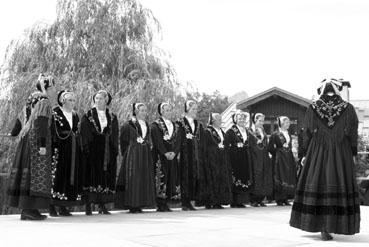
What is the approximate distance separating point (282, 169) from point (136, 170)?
126 inches

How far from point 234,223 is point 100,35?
858cm

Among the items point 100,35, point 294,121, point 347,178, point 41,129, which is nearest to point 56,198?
point 41,129

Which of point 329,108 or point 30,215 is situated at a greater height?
point 329,108

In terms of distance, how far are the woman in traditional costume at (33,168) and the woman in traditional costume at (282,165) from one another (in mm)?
4650

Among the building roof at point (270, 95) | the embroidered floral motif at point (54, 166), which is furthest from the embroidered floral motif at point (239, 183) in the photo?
the building roof at point (270, 95)

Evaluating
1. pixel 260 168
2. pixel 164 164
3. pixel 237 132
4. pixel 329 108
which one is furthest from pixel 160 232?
pixel 260 168

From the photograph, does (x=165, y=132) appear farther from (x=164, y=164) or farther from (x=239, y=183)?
(x=239, y=183)

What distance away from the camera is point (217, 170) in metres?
9.16

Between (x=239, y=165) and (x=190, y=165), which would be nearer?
(x=190, y=165)

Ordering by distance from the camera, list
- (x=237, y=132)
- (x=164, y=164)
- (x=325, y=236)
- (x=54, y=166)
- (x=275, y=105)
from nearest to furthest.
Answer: (x=325, y=236)
(x=54, y=166)
(x=164, y=164)
(x=237, y=132)
(x=275, y=105)

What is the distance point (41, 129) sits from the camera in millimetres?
6668

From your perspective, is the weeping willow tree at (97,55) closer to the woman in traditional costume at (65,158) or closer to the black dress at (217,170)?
the black dress at (217,170)

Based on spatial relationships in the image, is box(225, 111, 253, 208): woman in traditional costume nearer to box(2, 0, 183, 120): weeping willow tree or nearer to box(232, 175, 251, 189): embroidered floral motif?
box(232, 175, 251, 189): embroidered floral motif

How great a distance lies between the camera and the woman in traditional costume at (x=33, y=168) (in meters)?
6.61
